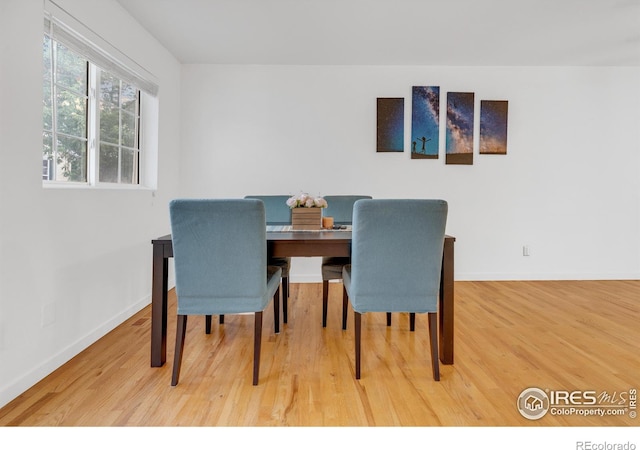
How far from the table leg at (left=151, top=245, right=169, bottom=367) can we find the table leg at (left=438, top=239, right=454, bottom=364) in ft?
5.08

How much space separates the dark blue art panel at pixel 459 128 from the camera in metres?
4.01

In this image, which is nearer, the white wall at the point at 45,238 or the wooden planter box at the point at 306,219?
the white wall at the point at 45,238

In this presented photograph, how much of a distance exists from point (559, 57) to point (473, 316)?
115 inches

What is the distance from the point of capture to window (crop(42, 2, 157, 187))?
6.81 ft

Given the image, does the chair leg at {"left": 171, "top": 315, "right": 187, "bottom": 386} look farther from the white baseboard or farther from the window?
the window

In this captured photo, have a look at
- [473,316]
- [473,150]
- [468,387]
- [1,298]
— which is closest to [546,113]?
[473,150]

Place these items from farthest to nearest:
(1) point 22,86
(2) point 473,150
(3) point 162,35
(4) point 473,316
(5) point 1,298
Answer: (2) point 473,150, (3) point 162,35, (4) point 473,316, (1) point 22,86, (5) point 1,298

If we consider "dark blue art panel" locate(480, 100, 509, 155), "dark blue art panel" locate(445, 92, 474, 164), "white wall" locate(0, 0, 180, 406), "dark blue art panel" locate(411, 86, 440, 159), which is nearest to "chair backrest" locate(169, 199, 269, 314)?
"white wall" locate(0, 0, 180, 406)

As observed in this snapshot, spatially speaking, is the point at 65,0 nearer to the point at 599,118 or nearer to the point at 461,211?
the point at 461,211

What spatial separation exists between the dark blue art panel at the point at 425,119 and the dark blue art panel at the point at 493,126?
0.51 meters

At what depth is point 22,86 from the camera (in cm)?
175

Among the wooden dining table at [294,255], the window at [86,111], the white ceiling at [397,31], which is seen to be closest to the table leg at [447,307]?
→ the wooden dining table at [294,255]

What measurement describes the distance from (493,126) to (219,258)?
3538mm

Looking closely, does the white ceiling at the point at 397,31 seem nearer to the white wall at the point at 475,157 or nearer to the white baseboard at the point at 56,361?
the white wall at the point at 475,157
